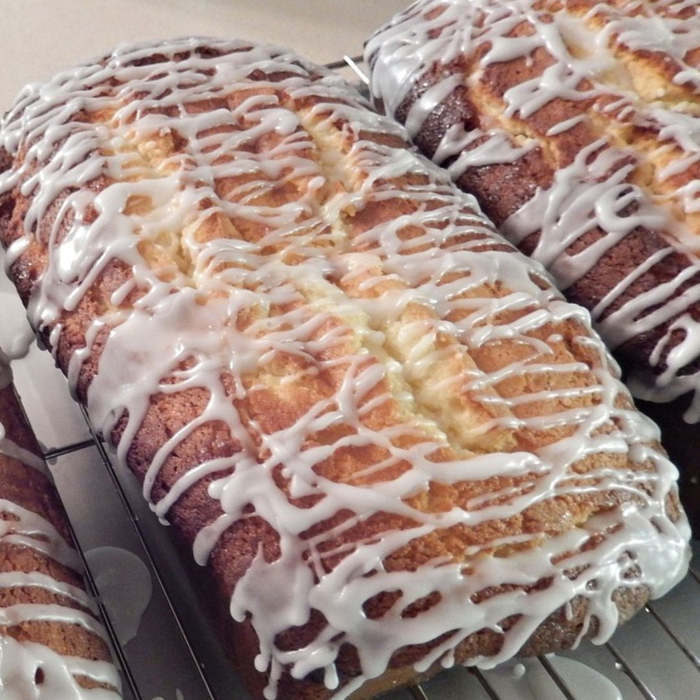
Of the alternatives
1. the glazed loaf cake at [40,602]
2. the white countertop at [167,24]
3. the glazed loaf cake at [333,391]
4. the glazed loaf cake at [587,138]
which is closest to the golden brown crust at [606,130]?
the glazed loaf cake at [587,138]

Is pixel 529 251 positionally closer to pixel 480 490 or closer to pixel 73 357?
pixel 480 490

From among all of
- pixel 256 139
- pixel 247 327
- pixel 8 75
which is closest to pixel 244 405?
pixel 247 327

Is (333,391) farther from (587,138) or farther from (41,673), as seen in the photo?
(587,138)

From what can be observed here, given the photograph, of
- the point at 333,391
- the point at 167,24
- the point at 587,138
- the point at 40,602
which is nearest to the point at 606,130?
the point at 587,138

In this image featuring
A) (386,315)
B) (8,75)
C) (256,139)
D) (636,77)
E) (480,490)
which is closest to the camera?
(480,490)

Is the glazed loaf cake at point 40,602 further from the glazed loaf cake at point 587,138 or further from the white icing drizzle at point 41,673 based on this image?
the glazed loaf cake at point 587,138
